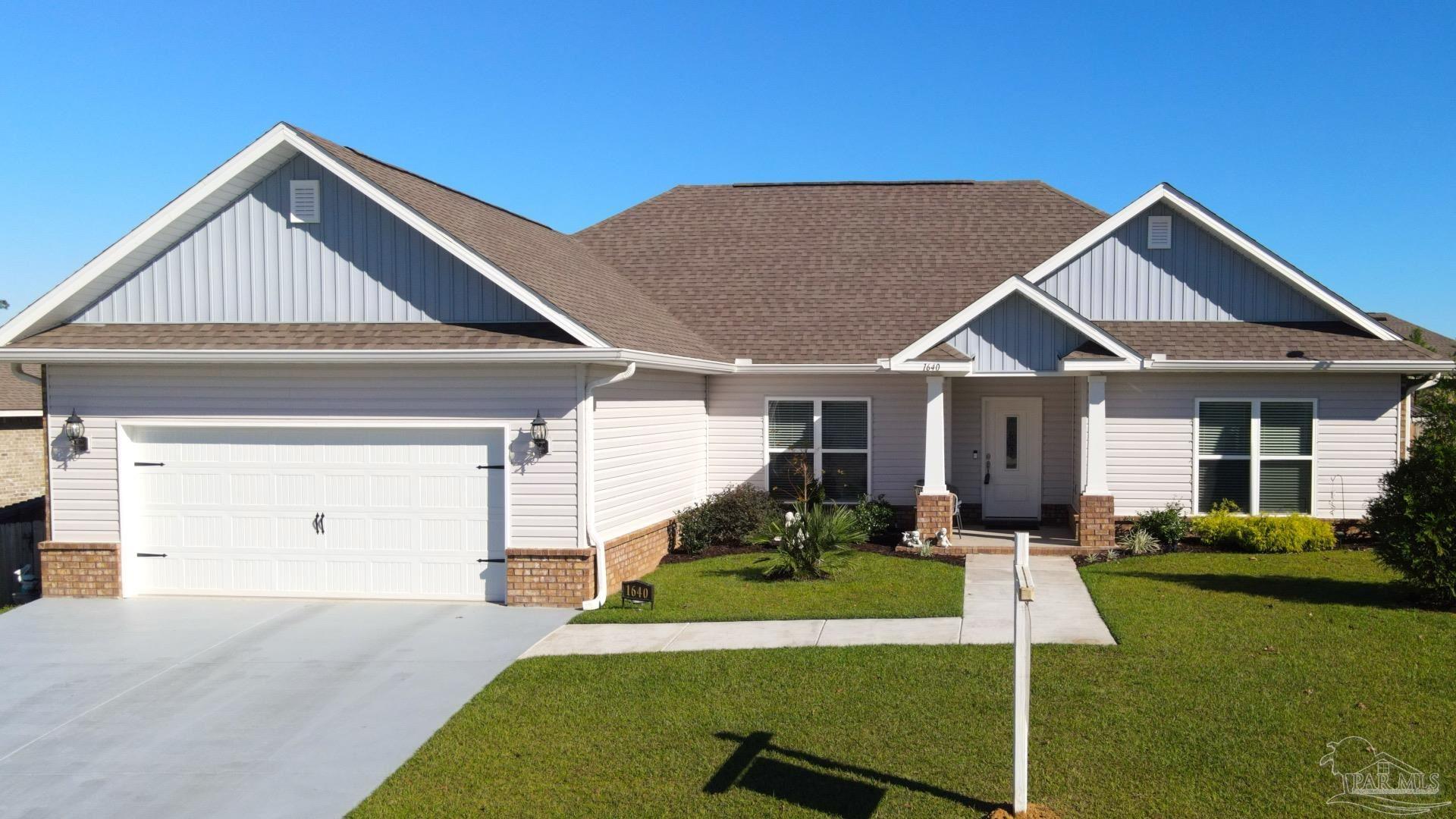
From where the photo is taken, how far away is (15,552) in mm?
14445

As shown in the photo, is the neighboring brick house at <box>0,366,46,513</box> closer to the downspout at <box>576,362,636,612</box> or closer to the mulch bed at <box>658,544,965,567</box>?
the mulch bed at <box>658,544,965,567</box>

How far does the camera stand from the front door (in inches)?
708

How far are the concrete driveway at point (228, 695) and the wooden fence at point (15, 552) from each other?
1871 millimetres

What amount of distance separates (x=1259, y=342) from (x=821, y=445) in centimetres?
667

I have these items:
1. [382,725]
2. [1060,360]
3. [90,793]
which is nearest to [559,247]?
[1060,360]

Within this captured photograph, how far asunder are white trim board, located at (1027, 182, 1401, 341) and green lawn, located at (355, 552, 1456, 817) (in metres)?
6.24

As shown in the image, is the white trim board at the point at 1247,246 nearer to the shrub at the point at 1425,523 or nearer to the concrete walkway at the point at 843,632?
the shrub at the point at 1425,523

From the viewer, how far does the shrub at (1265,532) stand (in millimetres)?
14984

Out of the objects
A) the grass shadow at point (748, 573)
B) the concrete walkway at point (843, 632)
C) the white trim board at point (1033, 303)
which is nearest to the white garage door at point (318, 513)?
the concrete walkway at point (843, 632)


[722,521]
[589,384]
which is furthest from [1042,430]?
[589,384]

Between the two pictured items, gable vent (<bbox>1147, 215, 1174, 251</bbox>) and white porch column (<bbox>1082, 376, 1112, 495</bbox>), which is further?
gable vent (<bbox>1147, 215, 1174, 251</bbox>)

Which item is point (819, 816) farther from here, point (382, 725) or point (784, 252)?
point (784, 252)

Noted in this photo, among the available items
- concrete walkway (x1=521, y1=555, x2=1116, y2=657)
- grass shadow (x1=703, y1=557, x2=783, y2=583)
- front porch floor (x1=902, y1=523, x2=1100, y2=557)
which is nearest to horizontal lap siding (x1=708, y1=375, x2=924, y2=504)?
front porch floor (x1=902, y1=523, x2=1100, y2=557)

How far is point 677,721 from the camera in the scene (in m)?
8.10
